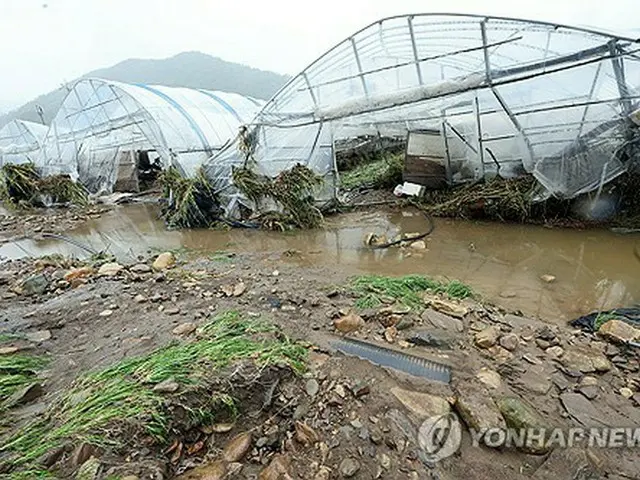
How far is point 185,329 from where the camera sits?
262 cm

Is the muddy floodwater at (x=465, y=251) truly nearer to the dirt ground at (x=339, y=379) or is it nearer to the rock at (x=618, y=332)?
the rock at (x=618, y=332)

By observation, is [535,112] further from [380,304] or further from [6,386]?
[6,386]

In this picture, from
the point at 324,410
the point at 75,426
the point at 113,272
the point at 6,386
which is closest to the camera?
the point at 75,426

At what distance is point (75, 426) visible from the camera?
1.64m

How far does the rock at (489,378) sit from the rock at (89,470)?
188 cm

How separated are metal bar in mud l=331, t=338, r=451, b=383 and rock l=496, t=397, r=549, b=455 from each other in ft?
1.01

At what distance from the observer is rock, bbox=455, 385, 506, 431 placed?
1.80 meters

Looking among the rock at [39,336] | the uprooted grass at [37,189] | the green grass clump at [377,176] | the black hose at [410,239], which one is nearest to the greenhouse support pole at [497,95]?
the black hose at [410,239]

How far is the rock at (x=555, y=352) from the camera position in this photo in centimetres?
249

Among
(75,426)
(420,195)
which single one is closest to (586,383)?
(75,426)

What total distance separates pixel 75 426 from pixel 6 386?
80cm

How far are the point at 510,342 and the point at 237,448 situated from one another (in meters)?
1.88

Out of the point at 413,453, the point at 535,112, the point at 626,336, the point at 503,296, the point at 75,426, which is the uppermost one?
the point at 535,112

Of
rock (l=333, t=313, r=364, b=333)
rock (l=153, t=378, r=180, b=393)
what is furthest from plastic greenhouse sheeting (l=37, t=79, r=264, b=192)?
rock (l=153, t=378, r=180, b=393)
